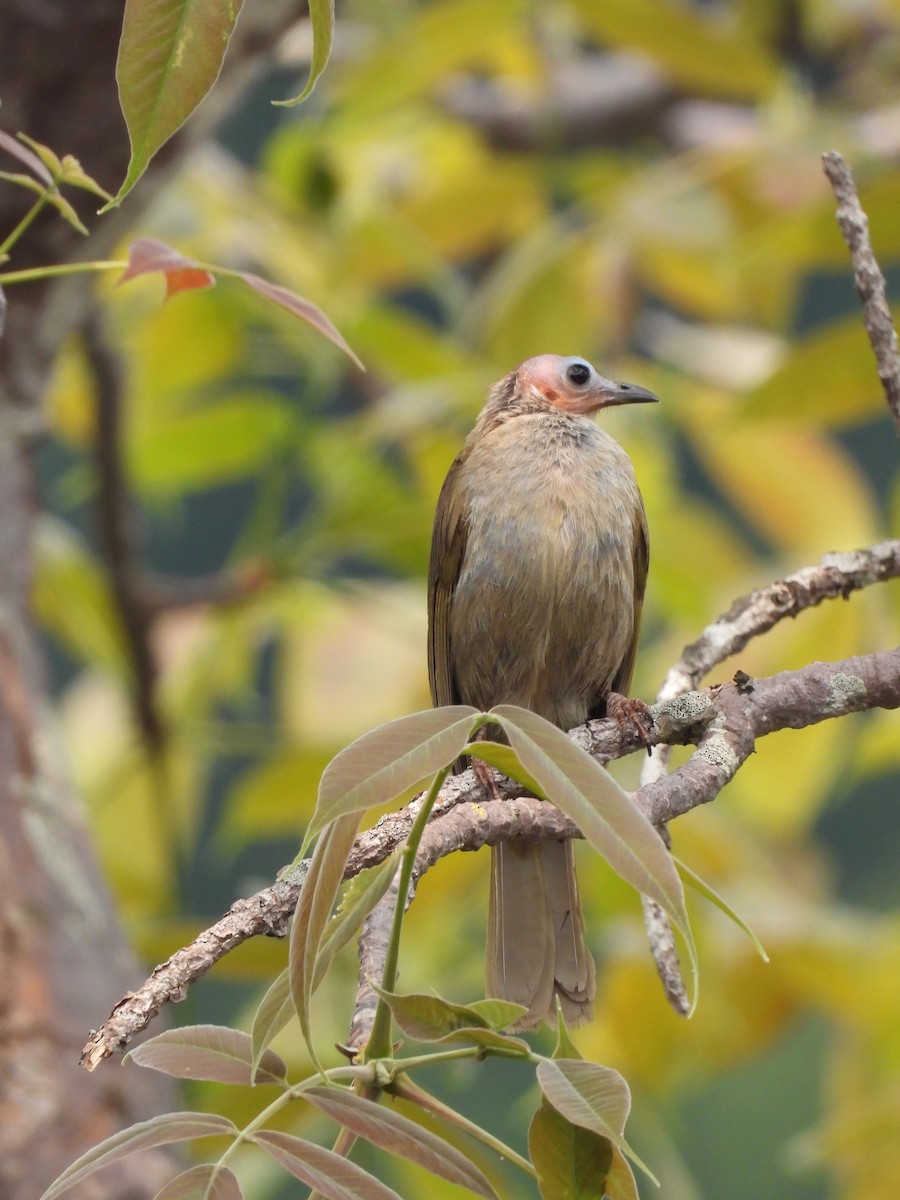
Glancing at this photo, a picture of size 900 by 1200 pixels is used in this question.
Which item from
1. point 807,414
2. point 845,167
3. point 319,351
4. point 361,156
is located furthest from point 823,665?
point 361,156

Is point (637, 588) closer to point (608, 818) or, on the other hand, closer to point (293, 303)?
point (293, 303)

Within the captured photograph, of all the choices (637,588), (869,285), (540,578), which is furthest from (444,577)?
(869,285)

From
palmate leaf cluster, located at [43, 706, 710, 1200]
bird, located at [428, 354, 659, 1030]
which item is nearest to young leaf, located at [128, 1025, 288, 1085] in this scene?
palmate leaf cluster, located at [43, 706, 710, 1200]

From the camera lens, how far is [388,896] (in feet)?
4.59

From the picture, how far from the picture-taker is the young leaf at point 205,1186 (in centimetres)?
105

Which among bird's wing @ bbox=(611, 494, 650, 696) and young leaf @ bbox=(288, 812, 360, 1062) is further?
bird's wing @ bbox=(611, 494, 650, 696)

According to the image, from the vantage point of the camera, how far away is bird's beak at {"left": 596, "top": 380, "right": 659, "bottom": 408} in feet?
9.34

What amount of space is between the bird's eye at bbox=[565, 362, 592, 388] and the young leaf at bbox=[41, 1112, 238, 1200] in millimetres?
2022

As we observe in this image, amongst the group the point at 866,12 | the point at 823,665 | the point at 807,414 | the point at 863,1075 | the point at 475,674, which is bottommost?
the point at 863,1075

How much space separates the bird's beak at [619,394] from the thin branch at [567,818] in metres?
1.30

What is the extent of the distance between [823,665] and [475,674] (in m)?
1.26

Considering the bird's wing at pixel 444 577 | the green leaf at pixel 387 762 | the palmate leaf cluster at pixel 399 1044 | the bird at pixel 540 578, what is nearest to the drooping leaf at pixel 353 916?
the palmate leaf cluster at pixel 399 1044

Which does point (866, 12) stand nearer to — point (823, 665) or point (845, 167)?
point (845, 167)

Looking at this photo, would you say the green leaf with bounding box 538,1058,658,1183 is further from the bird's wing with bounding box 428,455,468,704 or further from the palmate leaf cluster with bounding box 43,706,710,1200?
the bird's wing with bounding box 428,455,468,704
